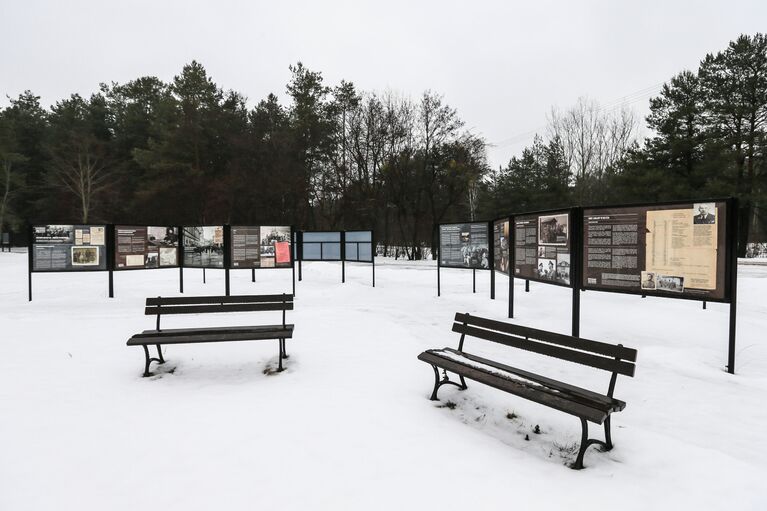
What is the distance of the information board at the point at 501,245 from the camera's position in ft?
30.1

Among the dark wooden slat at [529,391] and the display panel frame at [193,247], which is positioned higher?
the display panel frame at [193,247]

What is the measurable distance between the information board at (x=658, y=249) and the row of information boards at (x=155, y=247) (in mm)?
7723

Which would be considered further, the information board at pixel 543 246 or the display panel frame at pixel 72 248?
the display panel frame at pixel 72 248

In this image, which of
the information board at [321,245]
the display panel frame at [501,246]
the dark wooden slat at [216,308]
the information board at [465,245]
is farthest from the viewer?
the information board at [321,245]

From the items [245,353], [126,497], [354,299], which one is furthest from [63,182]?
[126,497]

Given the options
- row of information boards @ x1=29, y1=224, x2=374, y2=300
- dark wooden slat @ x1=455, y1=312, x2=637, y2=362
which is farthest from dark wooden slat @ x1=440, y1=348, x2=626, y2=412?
row of information boards @ x1=29, y1=224, x2=374, y2=300

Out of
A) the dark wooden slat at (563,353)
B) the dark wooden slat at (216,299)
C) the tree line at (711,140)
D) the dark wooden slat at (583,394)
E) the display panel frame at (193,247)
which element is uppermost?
the tree line at (711,140)

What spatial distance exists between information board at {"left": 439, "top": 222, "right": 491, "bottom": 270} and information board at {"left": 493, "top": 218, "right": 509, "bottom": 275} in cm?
37

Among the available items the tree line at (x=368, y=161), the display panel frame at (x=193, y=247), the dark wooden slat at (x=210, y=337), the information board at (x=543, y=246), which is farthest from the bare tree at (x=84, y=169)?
the information board at (x=543, y=246)

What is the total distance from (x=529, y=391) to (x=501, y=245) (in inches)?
250

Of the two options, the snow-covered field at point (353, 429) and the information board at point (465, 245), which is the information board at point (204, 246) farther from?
the information board at point (465, 245)

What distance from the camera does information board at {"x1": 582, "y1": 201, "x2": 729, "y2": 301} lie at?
5328 millimetres

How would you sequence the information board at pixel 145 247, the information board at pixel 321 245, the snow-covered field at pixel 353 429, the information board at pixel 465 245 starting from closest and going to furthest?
the snow-covered field at pixel 353 429 → the information board at pixel 465 245 → the information board at pixel 145 247 → the information board at pixel 321 245

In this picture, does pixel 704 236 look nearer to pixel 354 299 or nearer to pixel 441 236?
pixel 441 236
